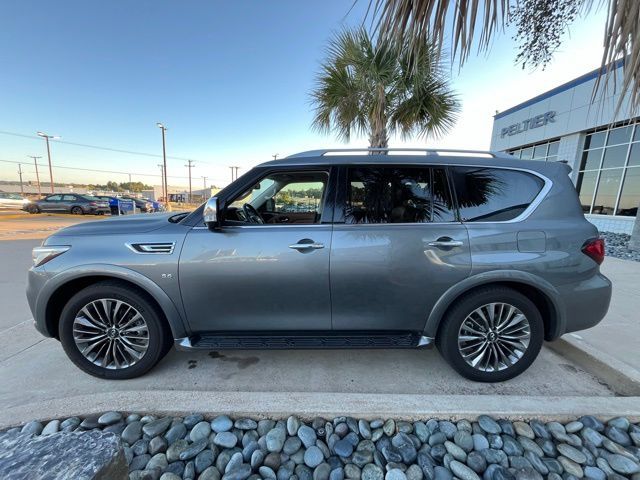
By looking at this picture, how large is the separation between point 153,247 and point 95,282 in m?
0.60

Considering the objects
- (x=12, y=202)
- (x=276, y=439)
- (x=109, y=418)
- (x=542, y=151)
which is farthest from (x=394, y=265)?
(x=12, y=202)

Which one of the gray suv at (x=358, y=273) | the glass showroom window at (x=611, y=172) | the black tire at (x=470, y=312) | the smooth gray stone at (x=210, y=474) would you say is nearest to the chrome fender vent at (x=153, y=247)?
the gray suv at (x=358, y=273)

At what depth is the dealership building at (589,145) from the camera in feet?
33.7

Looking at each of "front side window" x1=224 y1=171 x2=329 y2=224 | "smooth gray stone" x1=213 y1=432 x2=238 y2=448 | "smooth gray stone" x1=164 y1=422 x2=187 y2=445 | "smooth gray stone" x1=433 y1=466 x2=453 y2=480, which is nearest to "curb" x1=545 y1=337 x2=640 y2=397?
"smooth gray stone" x1=433 y1=466 x2=453 y2=480

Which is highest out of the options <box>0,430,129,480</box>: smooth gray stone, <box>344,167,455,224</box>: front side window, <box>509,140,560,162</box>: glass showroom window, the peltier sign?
the peltier sign

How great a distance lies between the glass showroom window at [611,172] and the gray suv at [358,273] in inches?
431

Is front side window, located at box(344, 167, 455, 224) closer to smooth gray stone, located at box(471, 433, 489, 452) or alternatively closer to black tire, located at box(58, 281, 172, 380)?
smooth gray stone, located at box(471, 433, 489, 452)

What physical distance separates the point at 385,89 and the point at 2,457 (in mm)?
7235

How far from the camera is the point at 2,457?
1.33 metres

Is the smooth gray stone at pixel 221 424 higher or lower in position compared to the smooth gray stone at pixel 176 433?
higher

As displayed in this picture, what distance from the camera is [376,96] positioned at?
21.0 feet

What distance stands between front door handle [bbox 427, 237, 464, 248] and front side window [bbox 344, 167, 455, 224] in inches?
6.9

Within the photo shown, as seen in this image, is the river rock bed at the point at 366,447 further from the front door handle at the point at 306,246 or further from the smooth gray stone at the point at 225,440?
the front door handle at the point at 306,246

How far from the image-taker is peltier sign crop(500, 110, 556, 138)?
1302 cm
